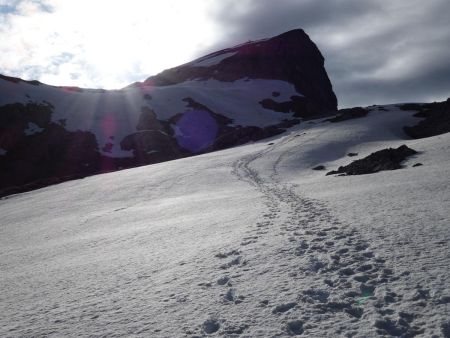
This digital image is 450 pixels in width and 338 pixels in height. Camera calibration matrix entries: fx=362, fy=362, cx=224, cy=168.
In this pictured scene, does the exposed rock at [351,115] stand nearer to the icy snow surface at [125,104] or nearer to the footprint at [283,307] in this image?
the icy snow surface at [125,104]

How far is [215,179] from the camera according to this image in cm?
2783

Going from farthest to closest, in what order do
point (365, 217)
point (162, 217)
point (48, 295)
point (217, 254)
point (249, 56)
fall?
1. point (249, 56)
2. point (162, 217)
3. point (365, 217)
4. point (217, 254)
5. point (48, 295)

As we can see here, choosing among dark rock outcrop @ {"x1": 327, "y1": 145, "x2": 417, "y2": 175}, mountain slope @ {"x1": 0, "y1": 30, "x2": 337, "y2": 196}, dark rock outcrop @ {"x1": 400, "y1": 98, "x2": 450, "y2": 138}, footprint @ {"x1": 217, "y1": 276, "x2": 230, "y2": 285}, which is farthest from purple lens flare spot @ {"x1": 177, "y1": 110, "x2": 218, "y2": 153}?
footprint @ {"x1": 217, "y1": 276, "x2": 230, "y2": 285}

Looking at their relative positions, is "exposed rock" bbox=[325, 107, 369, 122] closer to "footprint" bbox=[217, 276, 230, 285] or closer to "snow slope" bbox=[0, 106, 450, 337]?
"snow slope" bbox=[0, 106, 450, 337]

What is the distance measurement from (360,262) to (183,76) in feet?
A: 462

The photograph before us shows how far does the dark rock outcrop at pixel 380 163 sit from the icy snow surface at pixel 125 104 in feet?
180

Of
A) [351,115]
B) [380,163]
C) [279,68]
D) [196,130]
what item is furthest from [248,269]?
[279,68]

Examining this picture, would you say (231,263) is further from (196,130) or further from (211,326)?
(196,130)

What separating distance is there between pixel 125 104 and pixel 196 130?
22.4 metres

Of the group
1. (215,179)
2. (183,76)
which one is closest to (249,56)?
(183,76)

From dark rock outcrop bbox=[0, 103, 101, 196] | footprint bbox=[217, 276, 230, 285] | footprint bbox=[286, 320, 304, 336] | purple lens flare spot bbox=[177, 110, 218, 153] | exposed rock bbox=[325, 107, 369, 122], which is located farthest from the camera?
purple lens flare spot bbox=[177, 110, 218, 153]

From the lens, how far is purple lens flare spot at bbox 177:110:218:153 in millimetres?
78312

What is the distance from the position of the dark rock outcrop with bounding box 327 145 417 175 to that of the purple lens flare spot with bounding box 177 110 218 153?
52417 millimetres

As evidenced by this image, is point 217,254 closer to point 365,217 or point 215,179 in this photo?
point 365,217
